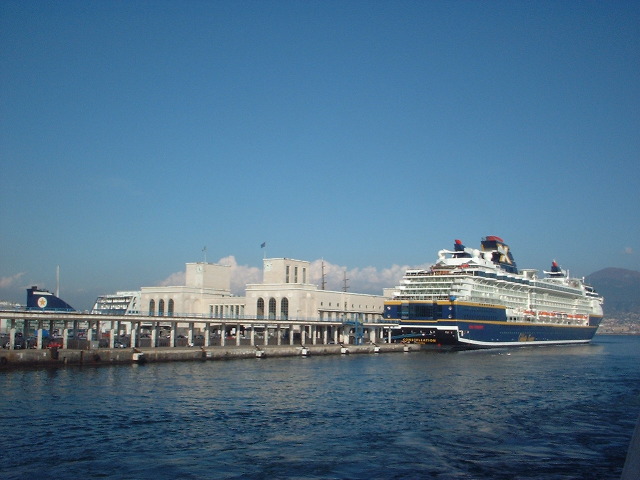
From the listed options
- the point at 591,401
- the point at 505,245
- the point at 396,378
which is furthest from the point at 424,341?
the point at 591,401

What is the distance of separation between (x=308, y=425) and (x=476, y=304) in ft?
245

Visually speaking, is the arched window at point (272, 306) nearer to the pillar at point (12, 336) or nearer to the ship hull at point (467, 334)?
the ship hull at point (467, 334)

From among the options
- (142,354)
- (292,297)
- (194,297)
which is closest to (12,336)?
(142,354)

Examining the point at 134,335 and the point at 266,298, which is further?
the point at 266,298

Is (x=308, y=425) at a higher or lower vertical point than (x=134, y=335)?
lower

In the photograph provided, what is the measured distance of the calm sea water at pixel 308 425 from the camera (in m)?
24.1

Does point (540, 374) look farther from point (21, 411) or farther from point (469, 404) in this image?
point (21, 411)

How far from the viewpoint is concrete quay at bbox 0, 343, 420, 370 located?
56578 millimetres

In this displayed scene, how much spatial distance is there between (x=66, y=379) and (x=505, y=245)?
93.8 meters

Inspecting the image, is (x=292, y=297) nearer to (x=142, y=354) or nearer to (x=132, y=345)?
(x=132, y=345)

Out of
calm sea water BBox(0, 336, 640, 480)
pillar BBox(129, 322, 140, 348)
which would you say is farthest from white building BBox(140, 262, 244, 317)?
calm sea water BBox(0, 336, 640, 480)

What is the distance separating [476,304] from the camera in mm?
102375

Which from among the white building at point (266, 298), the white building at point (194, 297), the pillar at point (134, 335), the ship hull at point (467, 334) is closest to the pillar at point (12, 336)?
the pillar at point (134, 335)

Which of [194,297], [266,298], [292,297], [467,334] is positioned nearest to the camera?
[467,334]
